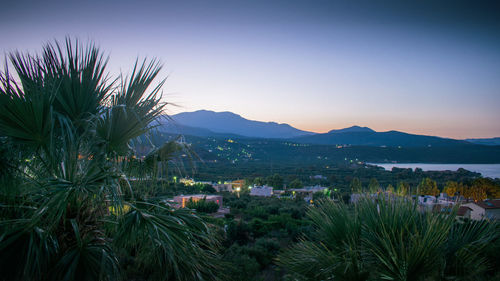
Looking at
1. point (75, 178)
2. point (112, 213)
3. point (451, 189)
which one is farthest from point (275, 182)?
point (75, 178)

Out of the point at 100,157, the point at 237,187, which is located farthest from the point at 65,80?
the point at 237,187

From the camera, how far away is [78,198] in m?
2.56

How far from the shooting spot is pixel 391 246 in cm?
210

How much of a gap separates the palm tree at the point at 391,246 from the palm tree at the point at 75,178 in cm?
118

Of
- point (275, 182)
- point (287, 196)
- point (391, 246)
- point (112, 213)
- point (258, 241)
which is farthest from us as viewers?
point (275, 182)

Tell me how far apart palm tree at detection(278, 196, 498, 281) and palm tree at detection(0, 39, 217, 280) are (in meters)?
1.18

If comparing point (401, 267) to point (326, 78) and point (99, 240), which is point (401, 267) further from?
point (326, 78)

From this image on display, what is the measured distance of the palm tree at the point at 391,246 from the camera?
208 centimetres

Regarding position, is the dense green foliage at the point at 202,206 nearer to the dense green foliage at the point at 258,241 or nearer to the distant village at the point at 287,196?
the distant village at the point at 287,196

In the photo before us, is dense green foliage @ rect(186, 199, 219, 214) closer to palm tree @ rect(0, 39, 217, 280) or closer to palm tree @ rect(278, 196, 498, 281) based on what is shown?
palm tree @ rect(0, 39, 217, 280)

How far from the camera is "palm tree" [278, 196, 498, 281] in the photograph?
2.08 metres

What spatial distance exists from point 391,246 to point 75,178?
2.68 meters

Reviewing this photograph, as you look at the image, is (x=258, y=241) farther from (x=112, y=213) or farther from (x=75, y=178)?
(x=75, y=178)

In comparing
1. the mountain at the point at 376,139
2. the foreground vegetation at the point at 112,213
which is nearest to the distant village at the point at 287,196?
the foreground vegetation at the point at 112,213
